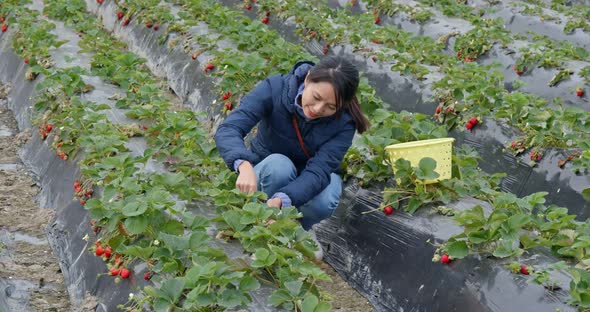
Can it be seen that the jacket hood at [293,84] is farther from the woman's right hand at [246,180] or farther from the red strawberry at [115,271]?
the red strawberry at [115,271]

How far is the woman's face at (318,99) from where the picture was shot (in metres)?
3.90

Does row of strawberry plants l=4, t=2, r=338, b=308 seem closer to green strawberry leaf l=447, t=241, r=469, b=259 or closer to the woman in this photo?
the woman

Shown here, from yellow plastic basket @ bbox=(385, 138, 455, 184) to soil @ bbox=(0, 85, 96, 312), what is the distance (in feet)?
5.72

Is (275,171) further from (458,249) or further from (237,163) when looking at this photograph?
(458,249)

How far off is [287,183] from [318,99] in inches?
21.2

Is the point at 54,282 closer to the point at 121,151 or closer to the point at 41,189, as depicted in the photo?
the point at 121,151

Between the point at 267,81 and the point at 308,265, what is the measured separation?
4.26 feet

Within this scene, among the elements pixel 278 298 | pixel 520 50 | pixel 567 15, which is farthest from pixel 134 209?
pixel 567 15

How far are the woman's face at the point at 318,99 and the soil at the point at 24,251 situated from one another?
1.38 metres

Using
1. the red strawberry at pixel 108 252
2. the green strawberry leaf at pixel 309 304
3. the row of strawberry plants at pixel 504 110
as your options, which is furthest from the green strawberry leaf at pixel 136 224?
the row of strawberry plants at pixel 504 110

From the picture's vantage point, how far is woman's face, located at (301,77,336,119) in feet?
12.8

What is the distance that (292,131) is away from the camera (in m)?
4.29

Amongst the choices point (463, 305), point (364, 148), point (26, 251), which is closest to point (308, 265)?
point (463, 305)

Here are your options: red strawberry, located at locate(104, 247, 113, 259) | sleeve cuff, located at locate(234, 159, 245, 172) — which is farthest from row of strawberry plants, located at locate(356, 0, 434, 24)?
red strawberry, located at locate(104, 247, 113, 259)
